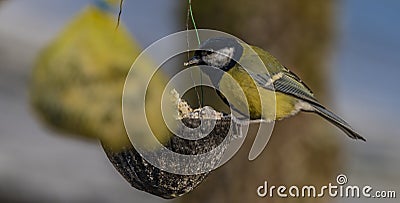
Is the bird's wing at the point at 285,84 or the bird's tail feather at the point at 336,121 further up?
the bird's tail feather at the point at 336,121

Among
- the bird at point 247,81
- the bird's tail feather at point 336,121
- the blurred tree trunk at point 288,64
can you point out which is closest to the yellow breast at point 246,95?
the bird at point 247,81

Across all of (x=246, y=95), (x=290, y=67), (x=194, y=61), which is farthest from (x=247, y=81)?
(x=290, y=67)

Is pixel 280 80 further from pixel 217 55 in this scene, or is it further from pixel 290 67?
pixel 290 67

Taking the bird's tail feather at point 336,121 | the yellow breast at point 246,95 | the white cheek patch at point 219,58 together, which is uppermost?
the bird's tail feather at point 336,121

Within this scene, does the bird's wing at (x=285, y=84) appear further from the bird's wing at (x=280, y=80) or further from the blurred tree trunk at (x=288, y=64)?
the blurred tree trunk at (x=288, y=64)

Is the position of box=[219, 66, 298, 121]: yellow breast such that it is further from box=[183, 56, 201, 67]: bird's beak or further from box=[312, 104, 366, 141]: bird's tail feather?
box=[312, 104, 366, 141]: bird's tail feather

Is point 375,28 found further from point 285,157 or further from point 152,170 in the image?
point 152,170

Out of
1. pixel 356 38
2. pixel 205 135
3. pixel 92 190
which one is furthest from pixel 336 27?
pixel 92 190
